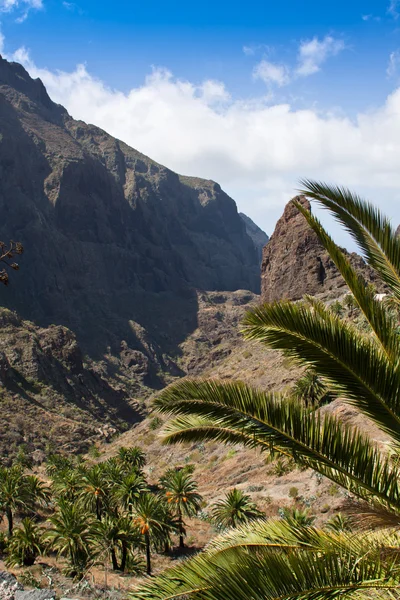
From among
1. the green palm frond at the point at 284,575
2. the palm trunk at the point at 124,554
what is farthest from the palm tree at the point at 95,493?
the green palm frond at the point at 284,575

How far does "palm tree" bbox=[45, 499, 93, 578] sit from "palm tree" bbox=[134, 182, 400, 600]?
1151 inches

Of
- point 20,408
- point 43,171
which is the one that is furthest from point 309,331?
point 43,171

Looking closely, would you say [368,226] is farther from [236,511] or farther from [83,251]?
[83,251]

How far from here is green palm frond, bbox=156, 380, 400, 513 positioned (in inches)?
245

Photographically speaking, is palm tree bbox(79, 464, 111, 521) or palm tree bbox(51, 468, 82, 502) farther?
palm tree bbox(51, 468, 82, 502)

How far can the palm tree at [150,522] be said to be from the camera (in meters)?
34.2

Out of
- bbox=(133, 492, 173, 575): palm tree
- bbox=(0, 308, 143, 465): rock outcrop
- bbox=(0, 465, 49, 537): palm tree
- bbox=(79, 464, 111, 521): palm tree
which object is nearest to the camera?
bbox=(133, 492, 173, 575): palm tree

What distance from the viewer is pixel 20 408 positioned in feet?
256

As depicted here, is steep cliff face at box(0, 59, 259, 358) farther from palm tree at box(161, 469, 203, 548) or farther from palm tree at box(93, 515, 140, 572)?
palm tree at box(93, 515, 140, 572)

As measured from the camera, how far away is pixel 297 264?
3150 inches

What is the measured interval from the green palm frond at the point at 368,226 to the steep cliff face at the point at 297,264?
64755mm

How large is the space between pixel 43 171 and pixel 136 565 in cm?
14881

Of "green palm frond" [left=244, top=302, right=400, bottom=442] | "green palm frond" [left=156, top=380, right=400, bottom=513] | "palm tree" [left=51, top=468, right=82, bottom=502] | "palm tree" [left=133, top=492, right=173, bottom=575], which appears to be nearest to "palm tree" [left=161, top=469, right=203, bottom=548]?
"palm tree" [left=133, top=492, right=173, bottom=575]

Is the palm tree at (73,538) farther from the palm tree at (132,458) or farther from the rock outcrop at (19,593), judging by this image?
the palm tree at (132,458)
